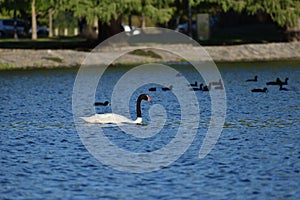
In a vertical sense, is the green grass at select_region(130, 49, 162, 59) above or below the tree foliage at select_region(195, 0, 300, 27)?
below

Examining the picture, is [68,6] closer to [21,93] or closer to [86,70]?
[86,70]

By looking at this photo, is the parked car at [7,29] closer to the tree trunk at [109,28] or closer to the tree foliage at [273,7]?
the tree trunk at [109,28]

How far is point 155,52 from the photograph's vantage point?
67.7 meters

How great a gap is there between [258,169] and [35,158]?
18.1ft

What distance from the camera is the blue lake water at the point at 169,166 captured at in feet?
57.1

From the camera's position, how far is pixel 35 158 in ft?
70.8

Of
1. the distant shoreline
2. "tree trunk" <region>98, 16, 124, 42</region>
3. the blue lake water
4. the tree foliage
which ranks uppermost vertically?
the tree foliage

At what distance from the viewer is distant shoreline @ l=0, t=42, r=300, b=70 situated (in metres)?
65.2

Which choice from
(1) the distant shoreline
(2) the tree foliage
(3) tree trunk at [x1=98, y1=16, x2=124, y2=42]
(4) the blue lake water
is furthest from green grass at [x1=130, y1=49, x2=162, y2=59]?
(4) the blue lake water

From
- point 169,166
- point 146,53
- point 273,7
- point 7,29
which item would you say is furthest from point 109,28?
point 7,29

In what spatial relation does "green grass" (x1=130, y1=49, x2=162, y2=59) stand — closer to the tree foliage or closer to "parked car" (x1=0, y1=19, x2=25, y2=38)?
the tree foliage

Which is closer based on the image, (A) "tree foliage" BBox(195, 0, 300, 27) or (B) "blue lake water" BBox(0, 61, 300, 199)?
(B) "blue lake water" BBox(0, 61, 300, 199)

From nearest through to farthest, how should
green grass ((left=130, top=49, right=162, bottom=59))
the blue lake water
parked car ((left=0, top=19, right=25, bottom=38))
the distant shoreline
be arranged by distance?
the blue lake water, the distant shoreline, green grass ((left=130, top=49, right=162, bottom=59)), parked car ((left=0, top=19, right=25, bottom=38))

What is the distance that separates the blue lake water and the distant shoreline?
27485 mm
